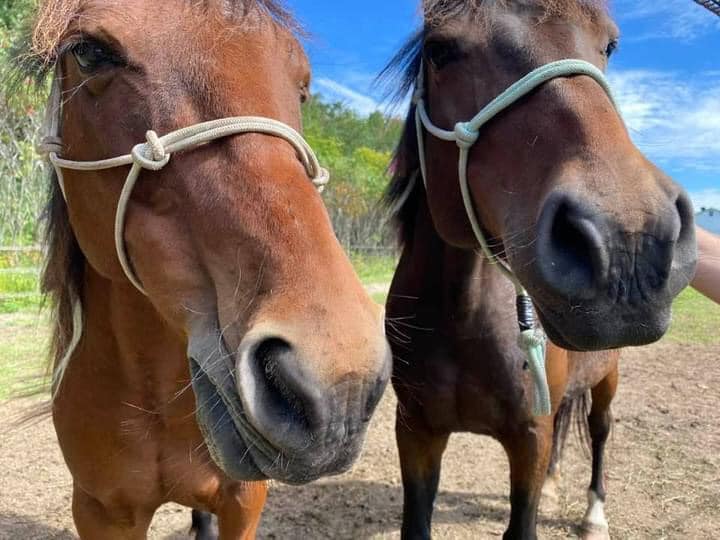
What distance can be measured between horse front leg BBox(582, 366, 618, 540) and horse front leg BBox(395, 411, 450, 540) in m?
1.35

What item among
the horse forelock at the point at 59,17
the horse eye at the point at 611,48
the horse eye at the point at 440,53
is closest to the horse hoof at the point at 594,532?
the horse eye at the point at 611,48

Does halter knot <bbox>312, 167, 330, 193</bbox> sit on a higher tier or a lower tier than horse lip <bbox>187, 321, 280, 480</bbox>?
higher

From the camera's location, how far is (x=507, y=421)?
238cm

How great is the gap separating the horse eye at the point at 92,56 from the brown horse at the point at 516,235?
95 centimetres

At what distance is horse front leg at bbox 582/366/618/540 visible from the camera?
3445 mm

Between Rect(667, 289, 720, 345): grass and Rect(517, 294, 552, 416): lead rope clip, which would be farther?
Rect(667, 289, 720, 345): grass

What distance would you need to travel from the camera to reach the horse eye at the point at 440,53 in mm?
1993

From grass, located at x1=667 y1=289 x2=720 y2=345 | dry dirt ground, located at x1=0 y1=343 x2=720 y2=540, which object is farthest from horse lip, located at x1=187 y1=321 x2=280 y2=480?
grass, located at x1=667 y1=289 x2=720 y2=345

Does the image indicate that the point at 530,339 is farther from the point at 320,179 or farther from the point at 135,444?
the point at 135,444

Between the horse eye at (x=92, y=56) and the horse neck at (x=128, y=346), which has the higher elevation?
the horse eye at (x=92, y=56)

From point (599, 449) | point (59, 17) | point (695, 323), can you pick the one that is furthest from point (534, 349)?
point (695, 323)

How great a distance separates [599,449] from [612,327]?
2828mm

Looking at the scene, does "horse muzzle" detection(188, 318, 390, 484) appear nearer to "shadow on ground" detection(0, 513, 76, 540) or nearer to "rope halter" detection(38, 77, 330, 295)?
"rope halter" detection(38, 77, 330, 295)

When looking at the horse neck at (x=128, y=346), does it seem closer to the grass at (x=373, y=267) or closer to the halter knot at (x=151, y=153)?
the halter knot at (x=151, y=153)
